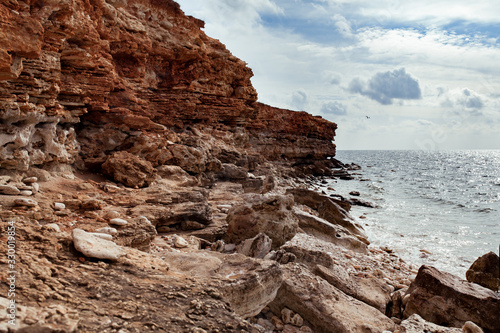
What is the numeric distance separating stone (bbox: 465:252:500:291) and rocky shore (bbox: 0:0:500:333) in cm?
3

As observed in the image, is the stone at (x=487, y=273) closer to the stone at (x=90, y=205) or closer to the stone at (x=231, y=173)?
the stone at (x=90, y=205)

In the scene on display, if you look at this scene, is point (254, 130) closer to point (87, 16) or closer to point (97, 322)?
point (87, 16)

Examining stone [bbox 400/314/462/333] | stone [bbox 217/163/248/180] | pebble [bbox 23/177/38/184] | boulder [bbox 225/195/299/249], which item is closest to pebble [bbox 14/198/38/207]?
pebble [bbox 23/177/38/184]

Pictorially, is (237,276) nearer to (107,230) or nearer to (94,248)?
(94,248)

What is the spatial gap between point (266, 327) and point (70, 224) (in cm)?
384

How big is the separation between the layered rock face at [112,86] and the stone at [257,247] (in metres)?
5.51

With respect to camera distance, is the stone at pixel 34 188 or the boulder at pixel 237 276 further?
the stone at pixel 34 188

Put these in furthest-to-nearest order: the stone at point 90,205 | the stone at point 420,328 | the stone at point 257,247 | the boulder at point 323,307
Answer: the stone at point 257,247, the stone at point 90,205, the boulder at point 323,307, the stone at point 420,328

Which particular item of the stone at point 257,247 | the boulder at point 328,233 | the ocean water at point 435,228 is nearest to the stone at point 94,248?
the stone at point 257,247

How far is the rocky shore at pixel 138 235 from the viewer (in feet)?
9.99

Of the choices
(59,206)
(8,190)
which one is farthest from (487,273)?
(8,190)

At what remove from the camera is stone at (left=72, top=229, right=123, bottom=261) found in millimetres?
3580

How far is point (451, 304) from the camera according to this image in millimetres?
5828

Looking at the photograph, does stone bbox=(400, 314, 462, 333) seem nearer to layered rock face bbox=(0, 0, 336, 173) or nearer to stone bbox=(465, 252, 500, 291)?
stone bbox=(465, 252, 500, 291)
